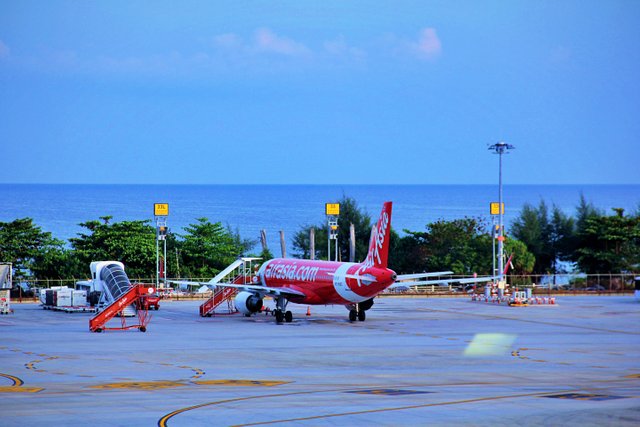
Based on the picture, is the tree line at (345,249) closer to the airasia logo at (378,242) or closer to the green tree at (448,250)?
the green tree at (448,250)

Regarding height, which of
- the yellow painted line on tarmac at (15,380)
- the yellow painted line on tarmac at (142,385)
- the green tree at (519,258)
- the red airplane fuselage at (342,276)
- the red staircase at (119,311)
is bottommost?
the yellow painted line on tarmac at (142,385)

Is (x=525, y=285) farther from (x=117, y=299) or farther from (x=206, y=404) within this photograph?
(x=206, y=404)

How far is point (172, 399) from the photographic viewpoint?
1287 inches

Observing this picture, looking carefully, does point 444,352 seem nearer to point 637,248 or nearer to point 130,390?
point 130,390

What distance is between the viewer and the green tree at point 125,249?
102m

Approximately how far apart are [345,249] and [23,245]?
41036 millimetres

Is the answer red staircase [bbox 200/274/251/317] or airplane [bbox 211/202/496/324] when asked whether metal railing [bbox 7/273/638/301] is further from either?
airplane [bbox 211/202/496/324]

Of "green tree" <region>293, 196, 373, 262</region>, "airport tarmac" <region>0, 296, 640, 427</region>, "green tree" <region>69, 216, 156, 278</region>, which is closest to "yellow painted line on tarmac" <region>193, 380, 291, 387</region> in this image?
"airport tarmac" <region>0, 296, 640, 427</region>

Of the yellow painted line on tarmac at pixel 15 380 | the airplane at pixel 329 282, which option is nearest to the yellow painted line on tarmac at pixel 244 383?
the yellow painted line on tarmac at pixel 15 380

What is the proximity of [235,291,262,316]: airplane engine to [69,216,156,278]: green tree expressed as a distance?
31.0 metres

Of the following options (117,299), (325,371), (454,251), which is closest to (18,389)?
(325,371)

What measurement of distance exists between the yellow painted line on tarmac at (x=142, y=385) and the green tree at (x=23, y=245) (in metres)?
69.3

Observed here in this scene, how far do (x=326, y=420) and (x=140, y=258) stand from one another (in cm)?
7618

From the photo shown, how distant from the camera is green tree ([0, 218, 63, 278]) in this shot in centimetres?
10500
